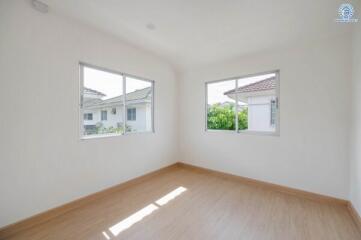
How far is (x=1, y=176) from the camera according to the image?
1.66 m

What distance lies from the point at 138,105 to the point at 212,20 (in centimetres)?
203

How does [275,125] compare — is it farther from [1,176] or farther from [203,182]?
[1,176]

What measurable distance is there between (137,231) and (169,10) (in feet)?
8.83

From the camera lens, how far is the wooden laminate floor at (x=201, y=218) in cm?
170

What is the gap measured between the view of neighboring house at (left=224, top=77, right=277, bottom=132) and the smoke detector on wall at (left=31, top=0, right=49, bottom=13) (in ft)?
10.7

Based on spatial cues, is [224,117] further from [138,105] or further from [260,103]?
[138,105]

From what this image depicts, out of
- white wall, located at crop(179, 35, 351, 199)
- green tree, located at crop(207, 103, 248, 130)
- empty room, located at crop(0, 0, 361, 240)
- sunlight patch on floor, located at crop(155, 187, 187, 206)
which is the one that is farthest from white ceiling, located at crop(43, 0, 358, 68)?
sunlight patch on floor, located at crop(155, 187, 187, 206)

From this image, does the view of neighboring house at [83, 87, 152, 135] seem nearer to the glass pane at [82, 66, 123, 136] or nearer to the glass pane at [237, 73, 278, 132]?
the glass pane at [82, 66, 123, 136]

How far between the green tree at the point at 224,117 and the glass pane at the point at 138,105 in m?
1.43

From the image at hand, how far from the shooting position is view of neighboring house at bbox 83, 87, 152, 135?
2436mm

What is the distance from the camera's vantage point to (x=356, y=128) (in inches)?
77.4

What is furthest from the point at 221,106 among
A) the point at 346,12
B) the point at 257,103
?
the point at 346,12

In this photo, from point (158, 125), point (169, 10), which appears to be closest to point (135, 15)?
point (169, 10)

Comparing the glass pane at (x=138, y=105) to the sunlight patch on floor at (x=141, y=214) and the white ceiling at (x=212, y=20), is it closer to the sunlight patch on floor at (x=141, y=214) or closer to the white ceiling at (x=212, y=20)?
the white ceiling at (x=212, y=20)
